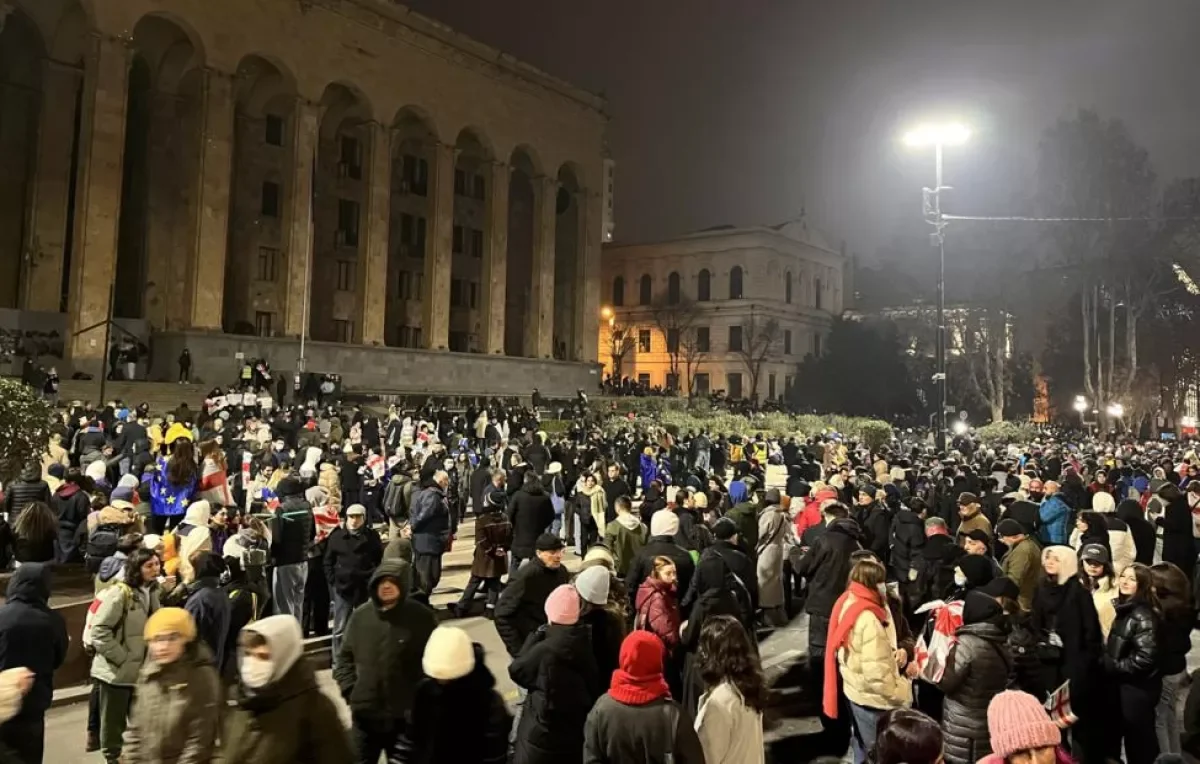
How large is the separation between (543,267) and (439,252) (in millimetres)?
7158

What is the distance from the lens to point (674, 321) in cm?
6281

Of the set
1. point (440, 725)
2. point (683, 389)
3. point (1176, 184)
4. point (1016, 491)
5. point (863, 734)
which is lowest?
point (863, 734)

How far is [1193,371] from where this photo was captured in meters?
42.1

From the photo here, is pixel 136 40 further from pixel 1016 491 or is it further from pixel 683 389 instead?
pixel 683 389

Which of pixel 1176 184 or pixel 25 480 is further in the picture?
pixel 1176 184

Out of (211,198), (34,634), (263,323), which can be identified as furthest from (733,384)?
(34,634)

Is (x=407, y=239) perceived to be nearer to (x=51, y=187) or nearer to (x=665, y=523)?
(x=51, y=187)

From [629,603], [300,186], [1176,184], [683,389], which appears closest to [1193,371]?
[1176,184]

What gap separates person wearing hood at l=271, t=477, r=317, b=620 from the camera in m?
8.07

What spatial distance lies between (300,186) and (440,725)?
3310cm

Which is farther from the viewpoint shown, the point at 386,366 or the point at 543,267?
the point at 543,267

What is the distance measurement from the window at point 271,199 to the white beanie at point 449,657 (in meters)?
36.8

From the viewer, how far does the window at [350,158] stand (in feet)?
133

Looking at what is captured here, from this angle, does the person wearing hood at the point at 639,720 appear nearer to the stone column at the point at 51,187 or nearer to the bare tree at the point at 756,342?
the stone column at the point at 51,187
